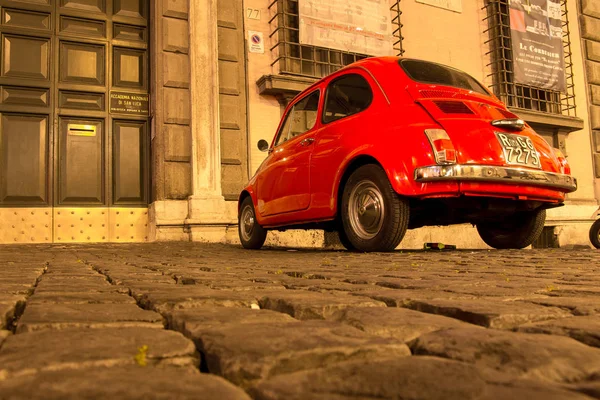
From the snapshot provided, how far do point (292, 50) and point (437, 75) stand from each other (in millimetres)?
4390

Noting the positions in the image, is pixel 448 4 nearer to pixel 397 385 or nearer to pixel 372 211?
pixel 372 211

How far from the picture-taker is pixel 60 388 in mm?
612

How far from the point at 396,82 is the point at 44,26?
5.58m

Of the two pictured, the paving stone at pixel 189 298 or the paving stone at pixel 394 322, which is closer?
the paving stone at pixel 394 322

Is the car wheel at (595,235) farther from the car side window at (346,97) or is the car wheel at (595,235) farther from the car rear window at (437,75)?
the car side window at (346,97)

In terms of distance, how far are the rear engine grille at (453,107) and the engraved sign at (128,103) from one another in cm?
518

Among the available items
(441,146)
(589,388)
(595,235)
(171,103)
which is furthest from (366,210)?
(171,103)

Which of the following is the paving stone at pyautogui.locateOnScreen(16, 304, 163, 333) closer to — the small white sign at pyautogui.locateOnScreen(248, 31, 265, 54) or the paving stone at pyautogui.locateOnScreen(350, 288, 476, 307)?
the paving stone at pyautogui.locateOnScreen(350, 288, 476, 307)

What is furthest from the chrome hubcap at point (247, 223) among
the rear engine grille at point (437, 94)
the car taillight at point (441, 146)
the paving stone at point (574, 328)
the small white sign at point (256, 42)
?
the paving stone at point (574, 328)

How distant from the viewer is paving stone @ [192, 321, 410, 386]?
0.71 metres

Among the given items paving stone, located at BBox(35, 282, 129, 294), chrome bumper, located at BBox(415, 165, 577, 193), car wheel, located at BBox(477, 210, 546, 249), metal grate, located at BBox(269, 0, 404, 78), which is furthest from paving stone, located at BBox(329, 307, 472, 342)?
metal grate, located at BBox(269, 0, 404, 78)

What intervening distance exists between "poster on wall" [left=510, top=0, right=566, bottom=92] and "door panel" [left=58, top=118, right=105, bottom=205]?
23.6 ft

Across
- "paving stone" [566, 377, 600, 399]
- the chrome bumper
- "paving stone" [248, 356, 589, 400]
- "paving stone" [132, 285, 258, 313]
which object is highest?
the chrome bumper

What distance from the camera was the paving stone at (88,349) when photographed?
0.72m
